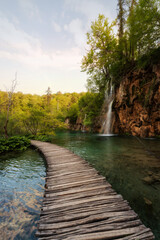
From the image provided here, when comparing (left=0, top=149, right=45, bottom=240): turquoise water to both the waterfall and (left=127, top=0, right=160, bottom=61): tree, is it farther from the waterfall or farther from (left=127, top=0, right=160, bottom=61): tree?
the waterfall

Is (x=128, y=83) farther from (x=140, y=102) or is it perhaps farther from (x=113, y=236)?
(x=113, y=236)

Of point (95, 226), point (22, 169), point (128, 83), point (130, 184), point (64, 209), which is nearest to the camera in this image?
point (95, 226)

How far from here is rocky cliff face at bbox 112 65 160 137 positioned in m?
15.2

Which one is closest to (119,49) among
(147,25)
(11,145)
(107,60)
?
(107,60)

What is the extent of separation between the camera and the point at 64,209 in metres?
2.41

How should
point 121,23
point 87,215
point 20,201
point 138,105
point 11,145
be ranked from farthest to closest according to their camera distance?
point 121,23 → point 138,105 → point 11,145 → point 20,201 → point 87,215

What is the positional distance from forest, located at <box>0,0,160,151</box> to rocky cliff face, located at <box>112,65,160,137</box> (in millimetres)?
1663

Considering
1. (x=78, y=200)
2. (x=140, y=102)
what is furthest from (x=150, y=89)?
(x=78, y=200)

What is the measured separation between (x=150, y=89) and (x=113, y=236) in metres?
17.6

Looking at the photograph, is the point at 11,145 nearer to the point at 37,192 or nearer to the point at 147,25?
the point at 37,192

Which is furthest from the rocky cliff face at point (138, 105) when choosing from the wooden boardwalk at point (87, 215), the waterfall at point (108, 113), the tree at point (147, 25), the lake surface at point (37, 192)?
the wooden boardwalk at point (87, 215)

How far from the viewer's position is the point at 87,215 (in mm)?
2207

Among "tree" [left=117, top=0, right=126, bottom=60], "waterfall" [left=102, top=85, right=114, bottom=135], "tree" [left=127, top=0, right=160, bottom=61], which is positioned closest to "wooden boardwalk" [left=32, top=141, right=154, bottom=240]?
"tree" [left=127, top=0, right=160, bottom=61]

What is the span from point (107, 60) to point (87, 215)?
2451 centimetres
